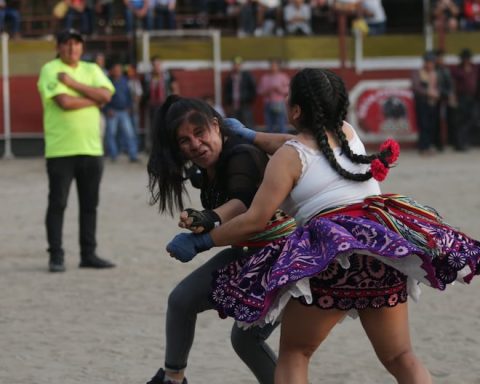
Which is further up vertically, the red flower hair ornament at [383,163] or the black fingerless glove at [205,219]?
the red flower hair ornament at [383,163]

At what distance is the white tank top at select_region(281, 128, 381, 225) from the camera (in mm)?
3986

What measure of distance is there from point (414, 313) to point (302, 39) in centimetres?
→ 1385

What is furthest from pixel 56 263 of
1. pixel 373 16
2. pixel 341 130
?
pixel 373 16

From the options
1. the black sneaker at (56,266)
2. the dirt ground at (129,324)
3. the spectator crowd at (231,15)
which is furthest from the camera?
the spectator crowd at (231,15)

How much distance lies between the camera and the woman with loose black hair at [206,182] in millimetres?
4277

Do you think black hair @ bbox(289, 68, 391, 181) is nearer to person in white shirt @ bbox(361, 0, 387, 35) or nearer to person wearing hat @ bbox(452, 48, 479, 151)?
person wearing hat @ bbox(452, 48, 479, 151)

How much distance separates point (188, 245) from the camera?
13.5 feet

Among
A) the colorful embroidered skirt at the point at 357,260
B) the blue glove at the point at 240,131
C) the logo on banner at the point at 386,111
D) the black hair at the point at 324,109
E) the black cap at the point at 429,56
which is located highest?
the black hair at the point at 324,109

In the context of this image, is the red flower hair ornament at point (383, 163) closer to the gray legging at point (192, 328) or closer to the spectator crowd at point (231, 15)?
the gray legging at point (192, 328)

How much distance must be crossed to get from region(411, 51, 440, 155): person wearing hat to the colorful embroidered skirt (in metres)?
15.6

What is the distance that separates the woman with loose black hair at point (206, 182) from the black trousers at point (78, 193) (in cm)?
403

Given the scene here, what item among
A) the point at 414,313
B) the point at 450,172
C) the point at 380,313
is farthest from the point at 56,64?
the point at 450,172

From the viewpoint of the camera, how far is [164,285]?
8.19 metres

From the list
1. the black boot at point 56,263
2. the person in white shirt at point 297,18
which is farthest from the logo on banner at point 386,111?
the black boot at point 56,263
